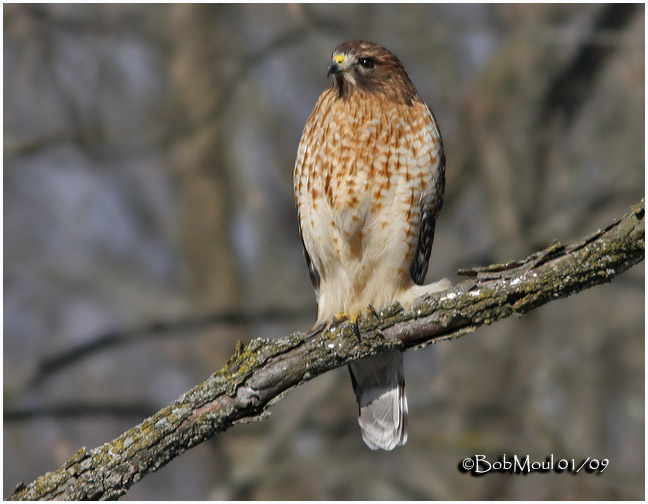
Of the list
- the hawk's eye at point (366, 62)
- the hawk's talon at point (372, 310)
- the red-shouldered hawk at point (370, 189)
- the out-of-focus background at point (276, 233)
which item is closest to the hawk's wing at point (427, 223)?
the red-shouldered hawk at point (370, 189)

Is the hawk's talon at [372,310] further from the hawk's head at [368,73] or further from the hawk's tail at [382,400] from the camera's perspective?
the hawk's head at [368,73]

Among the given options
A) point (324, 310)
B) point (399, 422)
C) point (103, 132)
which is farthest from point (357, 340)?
point (103, 132)

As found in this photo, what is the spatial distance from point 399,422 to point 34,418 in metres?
6.32

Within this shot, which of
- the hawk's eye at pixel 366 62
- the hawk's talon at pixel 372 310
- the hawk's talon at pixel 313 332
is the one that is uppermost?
the hawk's eye at pixel 366 62

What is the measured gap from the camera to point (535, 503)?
823 cm

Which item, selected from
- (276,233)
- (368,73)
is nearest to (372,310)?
(368,73)

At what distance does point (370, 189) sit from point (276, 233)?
701cm

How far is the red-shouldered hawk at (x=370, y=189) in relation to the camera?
411 centimetres

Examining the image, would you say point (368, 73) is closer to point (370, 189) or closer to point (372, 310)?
point (370, 189)

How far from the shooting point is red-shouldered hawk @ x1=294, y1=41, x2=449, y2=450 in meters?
4.11

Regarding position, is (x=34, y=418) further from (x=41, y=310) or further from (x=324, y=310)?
(x=324, y=310)

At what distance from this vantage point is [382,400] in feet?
14.8

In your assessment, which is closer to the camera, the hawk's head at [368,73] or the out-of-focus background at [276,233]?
the hawk's head at [368,73]

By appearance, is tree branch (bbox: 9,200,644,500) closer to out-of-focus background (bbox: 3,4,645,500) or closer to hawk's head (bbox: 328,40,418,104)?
hawk's head (bbox: 328,40,418,104)
